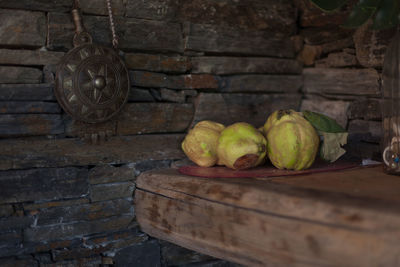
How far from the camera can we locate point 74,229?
5.31 feet

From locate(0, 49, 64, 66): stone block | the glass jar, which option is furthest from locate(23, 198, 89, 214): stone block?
the glass jar

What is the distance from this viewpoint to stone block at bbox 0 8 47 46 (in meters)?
1.49

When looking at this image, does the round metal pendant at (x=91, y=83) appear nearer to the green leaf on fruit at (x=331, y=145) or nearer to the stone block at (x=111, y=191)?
the stone block at (x=111, y=191)

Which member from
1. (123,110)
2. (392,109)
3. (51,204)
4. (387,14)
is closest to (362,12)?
(387,14)

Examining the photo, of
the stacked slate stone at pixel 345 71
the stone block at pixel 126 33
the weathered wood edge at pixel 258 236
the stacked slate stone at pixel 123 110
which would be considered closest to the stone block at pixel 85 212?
the stacked slate stone at pixel 123 110

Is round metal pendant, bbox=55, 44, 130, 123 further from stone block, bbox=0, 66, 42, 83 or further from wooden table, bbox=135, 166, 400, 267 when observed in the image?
wooden table, bbox=135, 166, 400, 267

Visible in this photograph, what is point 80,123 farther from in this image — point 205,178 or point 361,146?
point 361,146

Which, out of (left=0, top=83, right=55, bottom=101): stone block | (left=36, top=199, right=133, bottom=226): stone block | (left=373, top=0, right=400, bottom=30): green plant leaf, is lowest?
(left=36, top=199, right=133, bottom=226): stone block

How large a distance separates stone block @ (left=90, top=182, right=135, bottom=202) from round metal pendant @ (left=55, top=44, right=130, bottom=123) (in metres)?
0.27

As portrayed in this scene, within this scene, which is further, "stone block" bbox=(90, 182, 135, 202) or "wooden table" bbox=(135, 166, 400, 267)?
"stone block" bbox=(90, 182, 135, 202)

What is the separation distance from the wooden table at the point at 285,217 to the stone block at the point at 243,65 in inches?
23.1

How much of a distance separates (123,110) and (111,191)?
1.05 ft

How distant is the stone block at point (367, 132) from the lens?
71.0 inches

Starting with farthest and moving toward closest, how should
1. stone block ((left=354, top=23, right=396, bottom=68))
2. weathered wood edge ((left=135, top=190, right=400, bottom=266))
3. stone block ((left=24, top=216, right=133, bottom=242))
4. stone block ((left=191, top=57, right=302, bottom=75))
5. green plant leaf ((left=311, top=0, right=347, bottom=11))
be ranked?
1. stone block ((left=191, top=57, right=302, bottom=75))
2. stone block ((left=354, top=23, right=396, bottom=68))
3. stone block ((left=24, top=216, right=133, bottom=242))
4. green plant leaf ((left=311, top=0, right=347, bottom=11))
5. weathered wood edge ((left=135, top=190, right=400, bottom=266))
